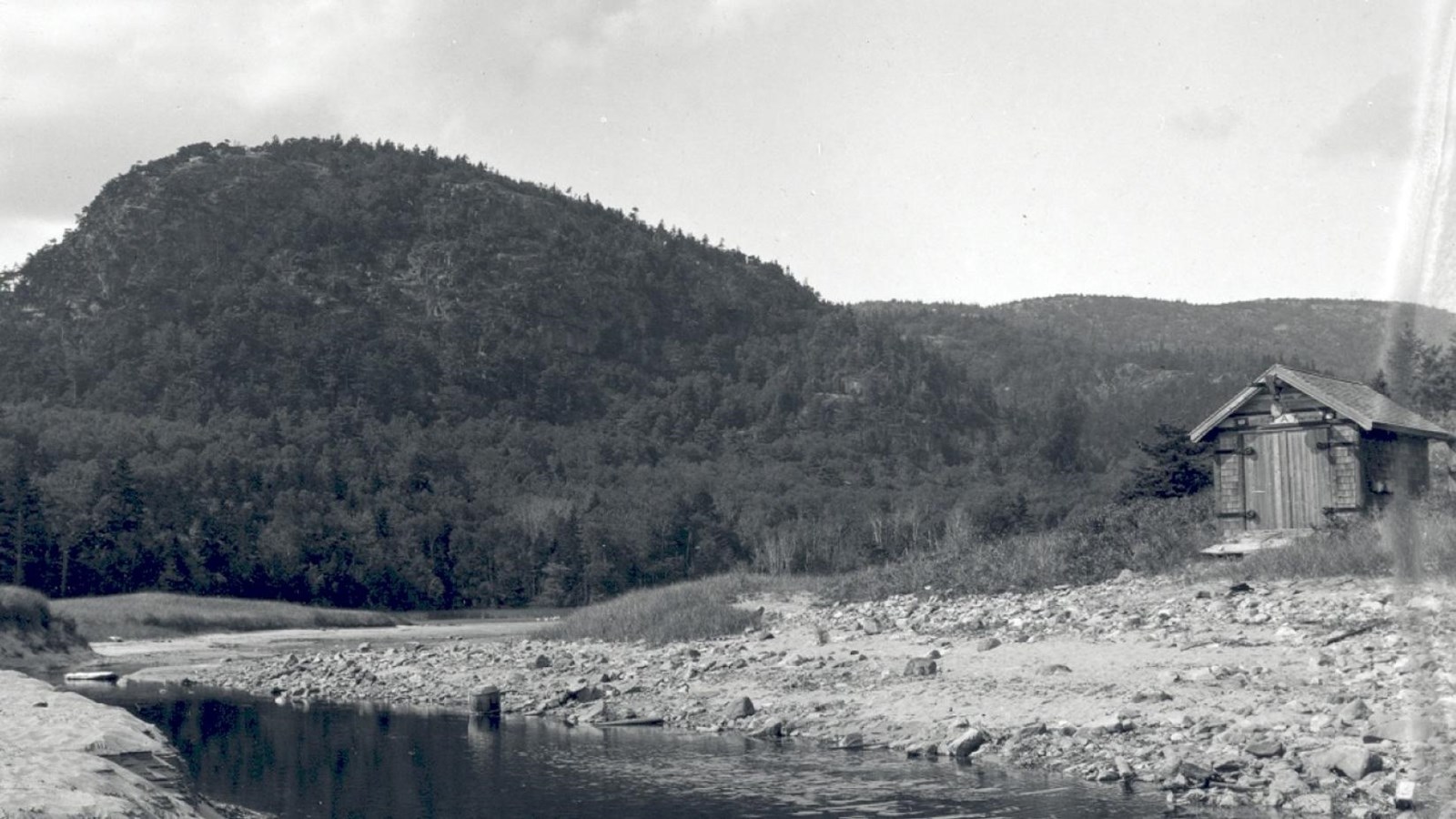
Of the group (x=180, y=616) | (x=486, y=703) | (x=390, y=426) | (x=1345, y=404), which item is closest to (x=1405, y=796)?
(x=486, y=703)

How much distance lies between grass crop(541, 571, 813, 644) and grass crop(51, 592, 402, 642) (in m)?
27.5

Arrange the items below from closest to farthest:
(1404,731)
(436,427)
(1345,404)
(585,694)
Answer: (1404,731) < (585,694) < (1345,404) < (436,427)

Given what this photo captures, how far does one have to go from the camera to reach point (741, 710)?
21.7 meters

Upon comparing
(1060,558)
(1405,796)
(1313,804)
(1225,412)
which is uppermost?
(1225,412)

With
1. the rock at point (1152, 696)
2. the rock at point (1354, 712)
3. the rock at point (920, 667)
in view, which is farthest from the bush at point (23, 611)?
the rock at point (1354, 712)

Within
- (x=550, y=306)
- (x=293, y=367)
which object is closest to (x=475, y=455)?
(x=293, y=367)

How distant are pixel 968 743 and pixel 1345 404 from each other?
731 inches

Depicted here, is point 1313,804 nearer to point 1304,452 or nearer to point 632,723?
point 632,723

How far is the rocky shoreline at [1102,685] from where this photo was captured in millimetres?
14406

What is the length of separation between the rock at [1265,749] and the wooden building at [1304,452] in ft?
59.8

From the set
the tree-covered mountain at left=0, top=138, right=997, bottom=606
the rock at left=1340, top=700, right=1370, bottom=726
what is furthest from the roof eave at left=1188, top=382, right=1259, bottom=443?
the tree-covered mountain at left=0, top=138, right=997, bottom=606

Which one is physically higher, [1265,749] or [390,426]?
[390,426]

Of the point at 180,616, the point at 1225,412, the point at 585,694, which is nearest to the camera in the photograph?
the point at 585,694

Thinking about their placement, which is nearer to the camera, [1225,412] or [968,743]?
[968,743]
